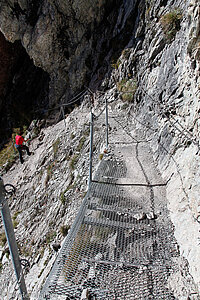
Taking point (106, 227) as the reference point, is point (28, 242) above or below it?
below

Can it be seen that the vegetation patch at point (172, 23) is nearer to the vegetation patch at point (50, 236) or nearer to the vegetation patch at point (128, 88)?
the vegetation patch at point (128, 88)

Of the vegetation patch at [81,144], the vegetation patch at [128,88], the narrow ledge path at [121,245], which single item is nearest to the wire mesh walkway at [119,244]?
the narrow ledge path at [121,245]

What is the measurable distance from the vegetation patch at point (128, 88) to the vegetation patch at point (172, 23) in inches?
100

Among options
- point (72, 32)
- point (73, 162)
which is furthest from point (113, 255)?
point (72, 32)

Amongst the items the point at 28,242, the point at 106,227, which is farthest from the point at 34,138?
the point at 106,227

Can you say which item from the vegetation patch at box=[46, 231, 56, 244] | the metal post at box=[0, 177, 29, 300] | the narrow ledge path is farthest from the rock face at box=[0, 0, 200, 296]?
the vegetation patch at box=[46, 231, 56, 244]

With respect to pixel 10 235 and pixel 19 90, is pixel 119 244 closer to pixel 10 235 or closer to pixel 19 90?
pixel 10 235

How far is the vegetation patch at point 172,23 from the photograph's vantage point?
5995 mm

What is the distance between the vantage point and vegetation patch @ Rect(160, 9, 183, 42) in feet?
19.7

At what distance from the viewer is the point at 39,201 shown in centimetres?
789

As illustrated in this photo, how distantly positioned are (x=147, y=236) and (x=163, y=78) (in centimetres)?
457

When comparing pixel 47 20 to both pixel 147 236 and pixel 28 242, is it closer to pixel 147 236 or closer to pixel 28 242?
pixel 28 242

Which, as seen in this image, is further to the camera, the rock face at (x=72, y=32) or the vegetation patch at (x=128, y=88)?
the rock face at (x=72, y=32)

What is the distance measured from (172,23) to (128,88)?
315 centimetres
